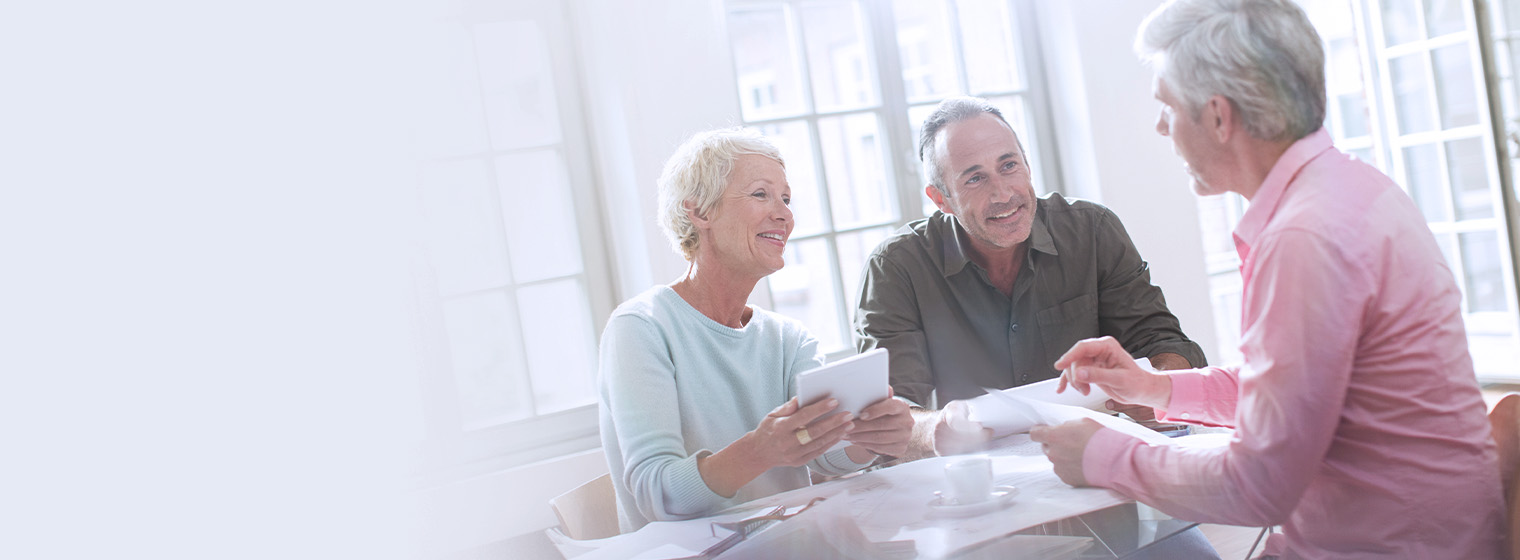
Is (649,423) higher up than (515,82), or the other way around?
(515,82)

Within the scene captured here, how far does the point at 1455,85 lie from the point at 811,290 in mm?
2725

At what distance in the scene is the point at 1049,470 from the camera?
4.00 feet

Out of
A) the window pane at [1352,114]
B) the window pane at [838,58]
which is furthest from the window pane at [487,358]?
the window pane at [1352,114]

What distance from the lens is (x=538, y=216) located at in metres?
2.69

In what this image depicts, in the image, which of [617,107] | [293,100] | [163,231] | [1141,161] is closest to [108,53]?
[163,231]

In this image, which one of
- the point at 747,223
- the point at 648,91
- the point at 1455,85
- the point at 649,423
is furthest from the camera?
the point at 1455,85

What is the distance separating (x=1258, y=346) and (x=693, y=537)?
63 centimetres

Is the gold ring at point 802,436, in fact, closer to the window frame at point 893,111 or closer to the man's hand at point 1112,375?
the man's hand at point 1112,375

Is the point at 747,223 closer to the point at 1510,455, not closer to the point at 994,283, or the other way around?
the point at 994,283

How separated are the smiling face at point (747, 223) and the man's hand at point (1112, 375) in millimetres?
601

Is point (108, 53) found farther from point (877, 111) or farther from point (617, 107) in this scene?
point (877, 111)

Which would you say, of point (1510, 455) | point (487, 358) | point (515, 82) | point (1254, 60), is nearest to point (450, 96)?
point (515, 82)

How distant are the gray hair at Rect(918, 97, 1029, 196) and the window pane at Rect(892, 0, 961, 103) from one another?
1075 mm

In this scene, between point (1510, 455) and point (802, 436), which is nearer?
point (1510, 455)
